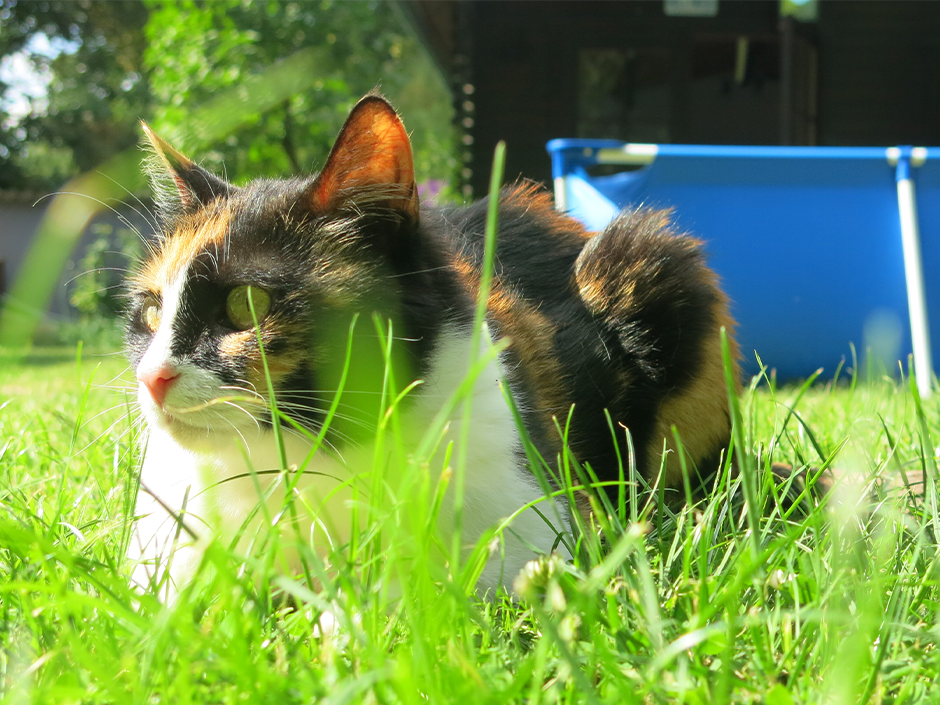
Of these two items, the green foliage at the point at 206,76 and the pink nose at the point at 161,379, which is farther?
the green foliage at the point at 206,76

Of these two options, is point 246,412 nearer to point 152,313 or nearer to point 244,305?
point 244,305

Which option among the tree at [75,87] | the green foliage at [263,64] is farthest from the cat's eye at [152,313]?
the tree at [75,87]

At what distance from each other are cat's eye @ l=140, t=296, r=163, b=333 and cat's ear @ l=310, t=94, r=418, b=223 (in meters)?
0.29

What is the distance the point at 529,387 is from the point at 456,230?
1.58 feet

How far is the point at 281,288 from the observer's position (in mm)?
1100

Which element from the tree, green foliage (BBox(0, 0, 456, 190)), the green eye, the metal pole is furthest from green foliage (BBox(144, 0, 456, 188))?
the tree

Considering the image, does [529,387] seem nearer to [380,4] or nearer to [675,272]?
[675,272]

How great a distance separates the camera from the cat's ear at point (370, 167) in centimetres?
110

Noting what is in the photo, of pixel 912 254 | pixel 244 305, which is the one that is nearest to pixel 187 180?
pixel 244 305

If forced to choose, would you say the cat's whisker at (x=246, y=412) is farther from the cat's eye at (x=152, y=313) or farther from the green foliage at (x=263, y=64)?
the green foliage at (x=263, y=64)

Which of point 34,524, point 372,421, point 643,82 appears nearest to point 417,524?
point 372,421

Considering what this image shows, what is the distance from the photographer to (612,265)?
1.69 meters

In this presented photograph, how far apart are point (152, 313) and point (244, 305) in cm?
24

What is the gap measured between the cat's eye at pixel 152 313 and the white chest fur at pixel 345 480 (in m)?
0.18
